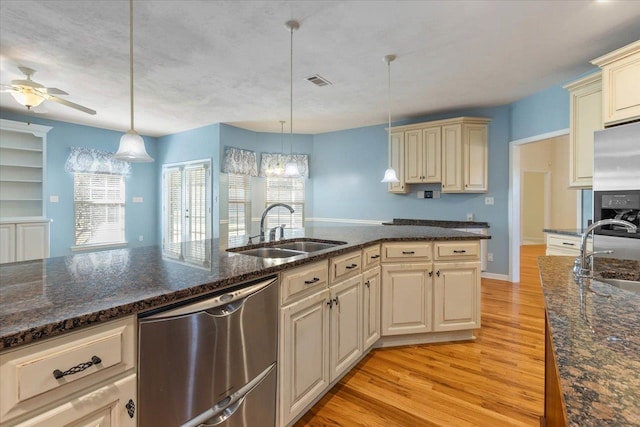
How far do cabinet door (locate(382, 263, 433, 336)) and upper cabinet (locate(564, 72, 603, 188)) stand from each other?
1981 millimetres

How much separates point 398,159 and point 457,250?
9.64ft

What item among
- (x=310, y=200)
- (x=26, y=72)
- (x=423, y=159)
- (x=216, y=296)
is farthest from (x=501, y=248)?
(x=26, y=72)

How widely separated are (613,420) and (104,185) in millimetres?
7213

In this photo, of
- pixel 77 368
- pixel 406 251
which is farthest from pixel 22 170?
pixel 406 251

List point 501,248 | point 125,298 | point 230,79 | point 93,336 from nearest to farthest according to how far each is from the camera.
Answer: point 93,336
point 125,298
point 230,79
point 501,248

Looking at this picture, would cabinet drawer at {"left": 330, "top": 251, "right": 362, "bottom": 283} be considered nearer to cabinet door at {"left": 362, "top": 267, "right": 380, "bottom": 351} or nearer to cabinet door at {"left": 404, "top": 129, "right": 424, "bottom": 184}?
cabinet door at {"left": 362, "top": 267, "right": 380, "bottom": 351}

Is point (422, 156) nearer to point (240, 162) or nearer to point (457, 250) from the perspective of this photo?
point (457, 250)

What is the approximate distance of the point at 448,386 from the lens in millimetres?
2010

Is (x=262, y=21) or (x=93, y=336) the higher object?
(x=262, y=21)

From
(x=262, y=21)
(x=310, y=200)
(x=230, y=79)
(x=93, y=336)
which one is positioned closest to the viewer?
(x=93, y=336)

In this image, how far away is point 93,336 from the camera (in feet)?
2.78

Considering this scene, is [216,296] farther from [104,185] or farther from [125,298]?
[104,185]

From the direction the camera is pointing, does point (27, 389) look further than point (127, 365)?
No

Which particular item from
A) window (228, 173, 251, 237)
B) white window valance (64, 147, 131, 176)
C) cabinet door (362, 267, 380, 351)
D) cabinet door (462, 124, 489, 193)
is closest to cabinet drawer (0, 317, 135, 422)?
cabinet door (362, 267, 380, 351)
